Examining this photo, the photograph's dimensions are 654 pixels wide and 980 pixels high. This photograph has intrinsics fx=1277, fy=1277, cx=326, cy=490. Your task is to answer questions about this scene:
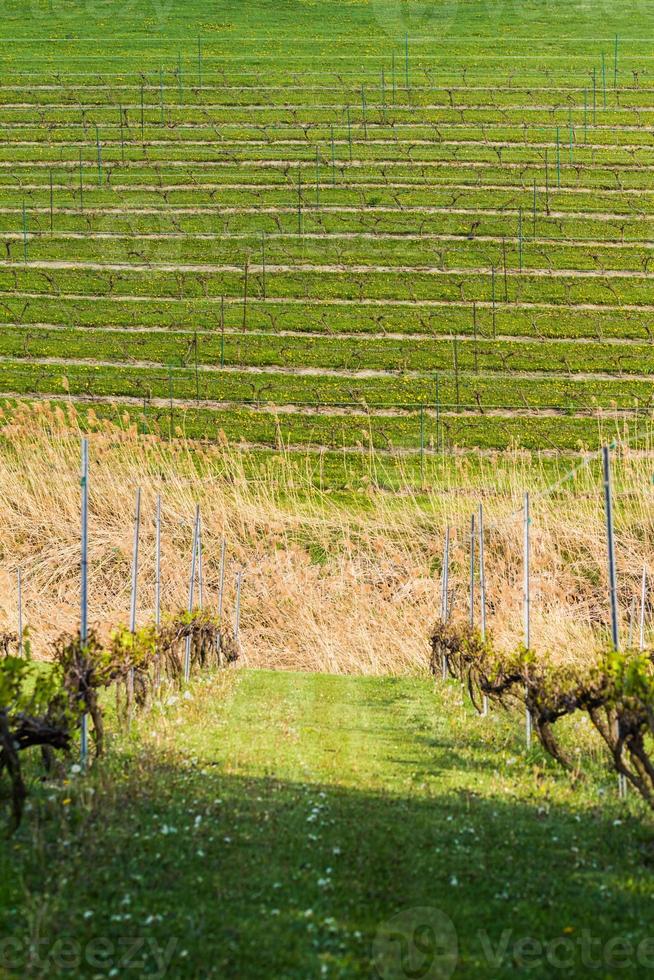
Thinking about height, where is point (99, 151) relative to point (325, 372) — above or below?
above

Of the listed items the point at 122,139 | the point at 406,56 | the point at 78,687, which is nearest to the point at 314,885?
the point at 78,687

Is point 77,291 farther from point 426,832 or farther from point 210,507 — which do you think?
point 426,832

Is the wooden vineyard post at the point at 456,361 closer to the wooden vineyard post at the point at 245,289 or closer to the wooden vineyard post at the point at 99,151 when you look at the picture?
the wooden vineyard post at the point at 245,289

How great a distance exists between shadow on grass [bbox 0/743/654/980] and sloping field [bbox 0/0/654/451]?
19.6 metres

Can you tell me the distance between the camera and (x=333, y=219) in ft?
123

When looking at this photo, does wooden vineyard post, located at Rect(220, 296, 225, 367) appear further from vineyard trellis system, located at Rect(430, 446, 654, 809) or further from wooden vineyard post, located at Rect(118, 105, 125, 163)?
vineyard trellis system, located at Rect(430, 446, 654, 809)

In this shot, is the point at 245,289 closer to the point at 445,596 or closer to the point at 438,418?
the point at 438,418

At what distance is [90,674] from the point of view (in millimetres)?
8766

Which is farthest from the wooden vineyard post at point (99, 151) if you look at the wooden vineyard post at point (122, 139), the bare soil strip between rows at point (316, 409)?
the bare soil strip between rows at point (316, 409)

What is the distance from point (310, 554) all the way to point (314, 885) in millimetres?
15036

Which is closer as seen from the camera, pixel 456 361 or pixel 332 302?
pixel 456 361

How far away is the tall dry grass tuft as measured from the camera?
1877 centimetres

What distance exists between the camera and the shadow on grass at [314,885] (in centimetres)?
546

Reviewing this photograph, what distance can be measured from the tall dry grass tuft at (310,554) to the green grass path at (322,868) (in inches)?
331
